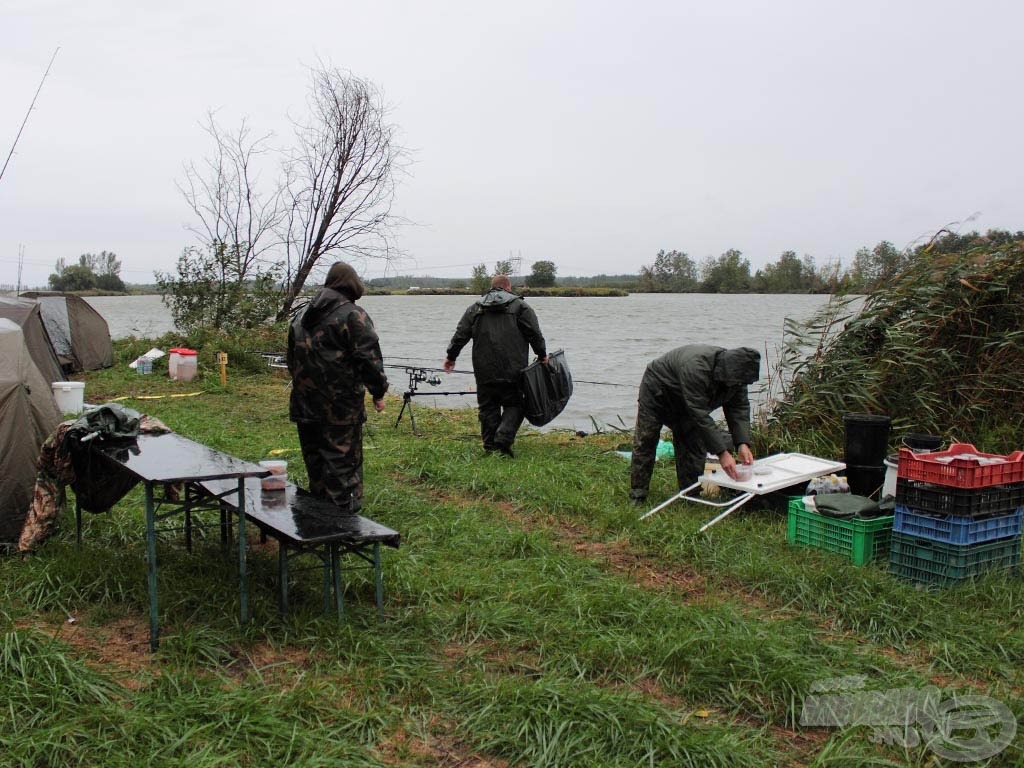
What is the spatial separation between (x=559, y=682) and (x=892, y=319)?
578 centimetres

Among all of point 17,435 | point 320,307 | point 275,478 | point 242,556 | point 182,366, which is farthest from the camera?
point 182,366

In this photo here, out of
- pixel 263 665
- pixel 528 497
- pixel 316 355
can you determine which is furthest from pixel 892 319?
pixel 263 665

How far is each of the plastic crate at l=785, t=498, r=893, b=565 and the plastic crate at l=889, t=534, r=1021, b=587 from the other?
0.16 metres

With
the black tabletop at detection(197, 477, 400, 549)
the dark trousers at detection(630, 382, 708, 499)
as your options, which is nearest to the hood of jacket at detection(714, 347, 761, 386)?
the dark trousers at detection(630, 382, 708, 499)

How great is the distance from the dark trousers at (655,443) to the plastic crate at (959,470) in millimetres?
1809

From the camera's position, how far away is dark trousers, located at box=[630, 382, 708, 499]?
19.8 feet

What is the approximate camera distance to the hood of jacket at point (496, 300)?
7664 mm

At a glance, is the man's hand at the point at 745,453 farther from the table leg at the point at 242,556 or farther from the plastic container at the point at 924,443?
the table leg at the point at 242,556

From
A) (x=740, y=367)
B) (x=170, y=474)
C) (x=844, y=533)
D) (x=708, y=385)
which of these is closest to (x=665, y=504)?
(x=708, y=385)

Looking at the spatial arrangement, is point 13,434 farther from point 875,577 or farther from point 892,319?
point 892,319

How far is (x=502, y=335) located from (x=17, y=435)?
4.10 metres

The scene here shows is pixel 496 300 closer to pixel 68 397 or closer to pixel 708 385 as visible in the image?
pixel 708 385

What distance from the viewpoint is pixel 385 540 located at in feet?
12.0

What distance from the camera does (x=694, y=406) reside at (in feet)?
18.1
